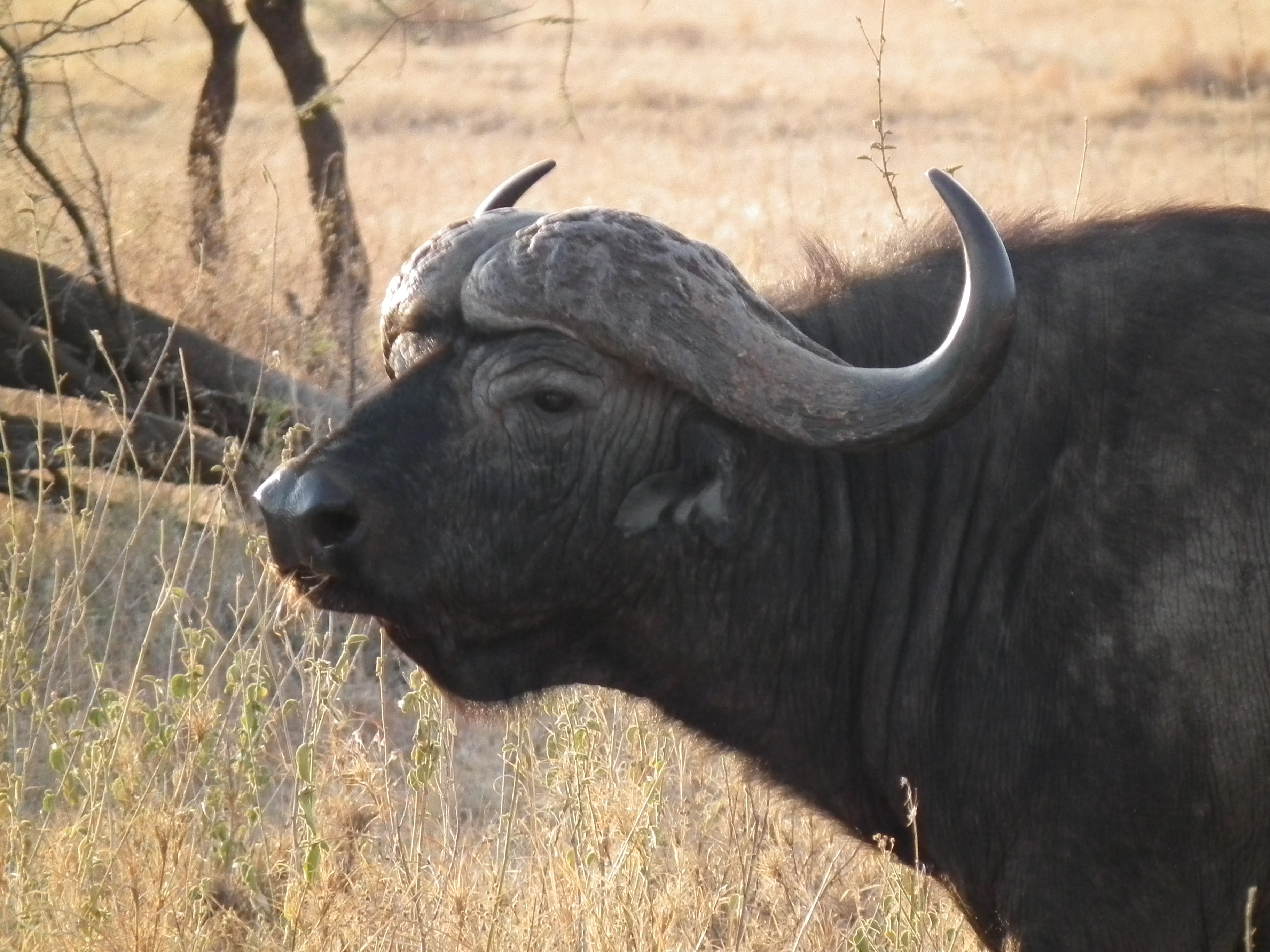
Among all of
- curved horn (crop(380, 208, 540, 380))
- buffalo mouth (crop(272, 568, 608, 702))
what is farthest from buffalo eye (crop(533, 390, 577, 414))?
buffalo mouth (crop(272, 568, 608, 702))

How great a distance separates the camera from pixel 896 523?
137 inches

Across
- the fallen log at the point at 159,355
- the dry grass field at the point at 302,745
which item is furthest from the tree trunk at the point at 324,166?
the fallen log at the point at 159,355

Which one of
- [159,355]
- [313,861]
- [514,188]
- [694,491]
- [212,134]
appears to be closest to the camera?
[694,491]

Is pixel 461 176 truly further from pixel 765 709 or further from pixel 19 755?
pixel 765 709

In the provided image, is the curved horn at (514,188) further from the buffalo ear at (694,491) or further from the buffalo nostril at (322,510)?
the buffalo nostril at (322,510)

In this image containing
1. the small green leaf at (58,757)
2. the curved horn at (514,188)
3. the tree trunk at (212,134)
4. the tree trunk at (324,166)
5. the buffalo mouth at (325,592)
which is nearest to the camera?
the buffalo mouth at (325,592)

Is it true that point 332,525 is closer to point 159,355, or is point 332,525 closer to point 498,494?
point 498,494

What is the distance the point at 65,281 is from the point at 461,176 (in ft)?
36.4

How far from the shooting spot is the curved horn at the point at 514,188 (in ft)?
13.1

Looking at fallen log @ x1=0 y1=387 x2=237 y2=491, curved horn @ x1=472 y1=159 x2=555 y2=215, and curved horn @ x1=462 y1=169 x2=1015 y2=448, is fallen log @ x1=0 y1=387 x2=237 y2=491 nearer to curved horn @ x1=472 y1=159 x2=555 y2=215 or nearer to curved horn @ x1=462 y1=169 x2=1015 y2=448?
curved horn @ x1=472 y1=159 x2=555 y2=215

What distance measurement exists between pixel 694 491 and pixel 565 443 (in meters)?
0.29

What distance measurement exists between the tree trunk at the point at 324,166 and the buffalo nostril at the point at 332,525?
4409mm

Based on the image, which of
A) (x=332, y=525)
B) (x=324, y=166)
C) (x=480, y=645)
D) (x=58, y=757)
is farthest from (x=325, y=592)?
(x=324, y=166)

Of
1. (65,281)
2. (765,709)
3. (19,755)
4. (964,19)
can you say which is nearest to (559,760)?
(765,709)
